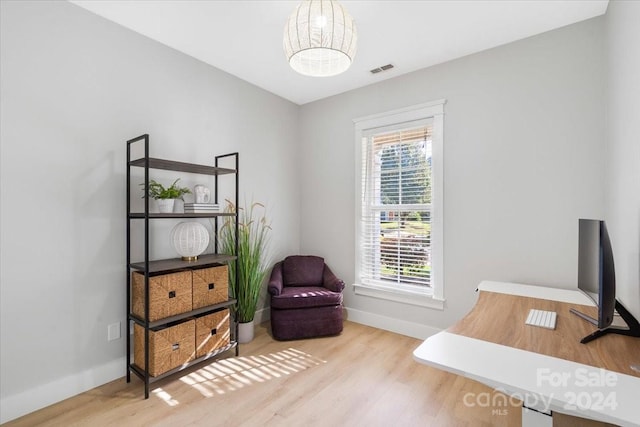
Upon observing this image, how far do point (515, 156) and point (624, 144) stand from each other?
2.61 ft

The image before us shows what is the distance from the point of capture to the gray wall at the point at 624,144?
61.2 inches

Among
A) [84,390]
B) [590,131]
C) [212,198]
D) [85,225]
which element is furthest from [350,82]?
[84,390]

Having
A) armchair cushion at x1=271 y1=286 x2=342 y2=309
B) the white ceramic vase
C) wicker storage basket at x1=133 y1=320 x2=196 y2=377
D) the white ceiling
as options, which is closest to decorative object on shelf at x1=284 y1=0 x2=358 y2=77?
the white ceiling

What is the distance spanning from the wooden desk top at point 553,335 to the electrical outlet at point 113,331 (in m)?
2.34

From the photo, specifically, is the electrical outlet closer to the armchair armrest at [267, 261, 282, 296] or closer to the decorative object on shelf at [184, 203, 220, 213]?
the decorative object on shelf at [184, 203, 220, 213]

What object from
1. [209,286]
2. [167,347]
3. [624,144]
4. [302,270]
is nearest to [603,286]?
[624,144]

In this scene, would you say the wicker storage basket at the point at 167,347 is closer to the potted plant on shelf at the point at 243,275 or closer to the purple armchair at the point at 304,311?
the potted plant on shelf at the point at 243,275

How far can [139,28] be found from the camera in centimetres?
238

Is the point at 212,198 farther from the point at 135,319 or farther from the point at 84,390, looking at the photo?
the point at 84,390

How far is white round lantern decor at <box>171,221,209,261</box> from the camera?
2.36 m

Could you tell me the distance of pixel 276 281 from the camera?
321 cm

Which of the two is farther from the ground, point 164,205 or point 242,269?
point 164,205

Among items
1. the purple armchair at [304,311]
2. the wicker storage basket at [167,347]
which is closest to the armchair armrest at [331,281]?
the purple armchair at [304,311]

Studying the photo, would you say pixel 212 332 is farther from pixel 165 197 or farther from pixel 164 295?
pixel 165 197
